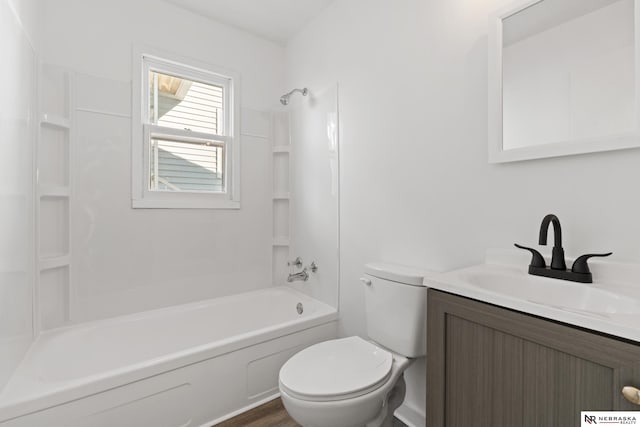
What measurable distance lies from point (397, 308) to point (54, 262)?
75.2 inches

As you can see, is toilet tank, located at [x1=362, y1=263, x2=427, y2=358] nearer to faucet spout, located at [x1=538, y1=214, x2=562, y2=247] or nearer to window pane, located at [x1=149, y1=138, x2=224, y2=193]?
faucet spout, located at [x1=538, y1=214, x2=562, y2=247]

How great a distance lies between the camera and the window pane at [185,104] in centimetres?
222

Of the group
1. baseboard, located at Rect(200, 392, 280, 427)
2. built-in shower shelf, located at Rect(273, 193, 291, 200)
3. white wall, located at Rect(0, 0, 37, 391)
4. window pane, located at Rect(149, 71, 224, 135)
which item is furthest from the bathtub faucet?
white wall, located at Rect(0, 0, 37, 391)

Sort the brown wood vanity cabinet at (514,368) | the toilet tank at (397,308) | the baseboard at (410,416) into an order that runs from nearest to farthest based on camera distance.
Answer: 1. the brown wood vanity cabinet at (514,368)
2. the toilet tank at (397,308)
3. the baseboard at (410,416)

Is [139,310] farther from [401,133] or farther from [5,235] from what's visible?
[401,133]

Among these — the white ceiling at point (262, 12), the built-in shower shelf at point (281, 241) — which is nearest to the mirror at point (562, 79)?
the white ceiling at point (262, 12)

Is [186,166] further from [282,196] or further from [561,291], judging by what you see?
[561,291]

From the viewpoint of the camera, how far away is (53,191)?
1.75 meters

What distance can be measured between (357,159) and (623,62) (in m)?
1.24

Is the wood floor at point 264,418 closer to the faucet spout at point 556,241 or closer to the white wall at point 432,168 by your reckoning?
the white wall at point 432,168

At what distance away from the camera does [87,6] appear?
1894 millimetres

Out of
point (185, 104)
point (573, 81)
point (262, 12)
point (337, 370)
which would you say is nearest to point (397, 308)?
point (337, 370)

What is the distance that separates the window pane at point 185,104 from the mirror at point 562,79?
1965mm

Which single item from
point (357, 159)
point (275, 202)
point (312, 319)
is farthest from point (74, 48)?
point (312, 319)
